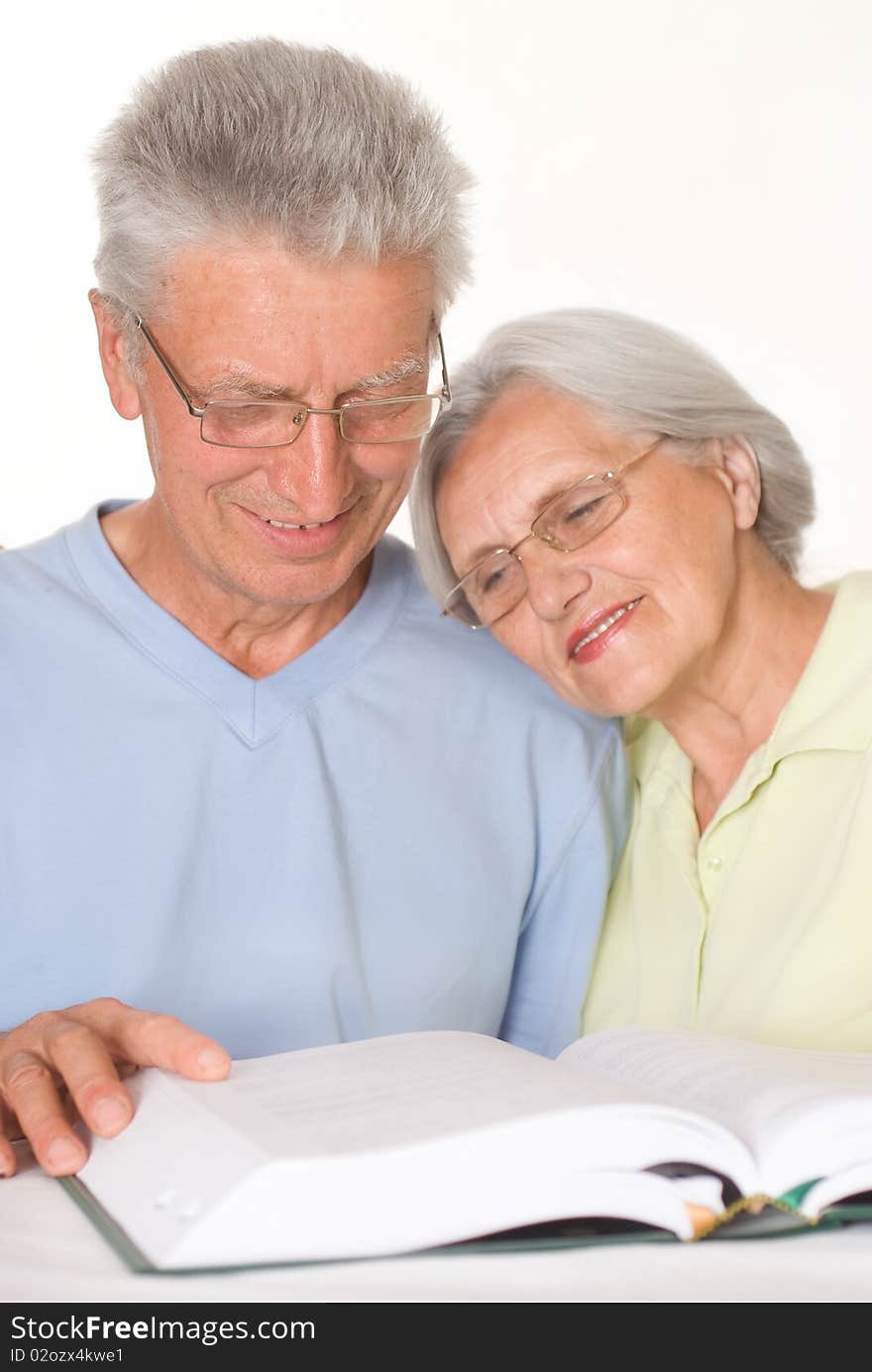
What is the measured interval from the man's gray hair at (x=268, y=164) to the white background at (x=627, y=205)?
77.3 inches

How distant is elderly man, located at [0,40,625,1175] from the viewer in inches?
65.1

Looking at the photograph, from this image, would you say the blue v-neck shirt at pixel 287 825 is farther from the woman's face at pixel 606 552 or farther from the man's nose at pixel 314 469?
the man's nose at pixel 314 469

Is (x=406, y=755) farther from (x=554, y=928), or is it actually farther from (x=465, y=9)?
(x=465, y=9)

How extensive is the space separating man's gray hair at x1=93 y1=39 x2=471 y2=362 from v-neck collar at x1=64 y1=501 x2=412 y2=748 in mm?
328

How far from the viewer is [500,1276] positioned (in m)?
1.02

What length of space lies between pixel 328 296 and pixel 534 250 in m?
2.34

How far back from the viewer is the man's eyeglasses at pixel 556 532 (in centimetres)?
195

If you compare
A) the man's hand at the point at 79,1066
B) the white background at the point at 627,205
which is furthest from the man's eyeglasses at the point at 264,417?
the white background at the point at 627,205

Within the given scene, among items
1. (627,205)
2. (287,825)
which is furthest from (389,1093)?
(627,205)

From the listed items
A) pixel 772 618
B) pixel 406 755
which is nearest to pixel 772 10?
pixel 772 618

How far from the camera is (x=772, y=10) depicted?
3.76m

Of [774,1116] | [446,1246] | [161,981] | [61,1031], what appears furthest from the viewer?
[161,981]

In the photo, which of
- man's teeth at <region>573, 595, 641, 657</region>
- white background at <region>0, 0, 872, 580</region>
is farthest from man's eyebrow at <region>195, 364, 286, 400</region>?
white background at <region>0, 0, 872, 580</region>

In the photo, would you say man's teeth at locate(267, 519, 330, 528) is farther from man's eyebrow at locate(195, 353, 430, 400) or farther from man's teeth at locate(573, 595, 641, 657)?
man's teeth at locate(573, 595, 641, 657)
